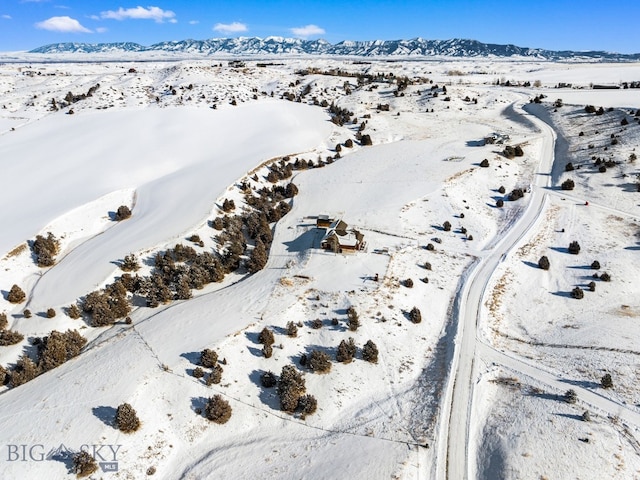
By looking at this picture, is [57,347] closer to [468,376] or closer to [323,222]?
[323,222]

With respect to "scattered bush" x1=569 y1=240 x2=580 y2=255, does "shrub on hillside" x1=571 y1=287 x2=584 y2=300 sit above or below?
below

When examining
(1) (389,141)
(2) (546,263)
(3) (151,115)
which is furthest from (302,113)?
(2) (546,263)

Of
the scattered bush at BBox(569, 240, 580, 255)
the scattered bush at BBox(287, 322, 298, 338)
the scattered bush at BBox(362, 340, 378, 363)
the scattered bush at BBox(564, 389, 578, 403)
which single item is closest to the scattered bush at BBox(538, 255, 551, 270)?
the scattered bush at BBox(569, 240, 580, 255)

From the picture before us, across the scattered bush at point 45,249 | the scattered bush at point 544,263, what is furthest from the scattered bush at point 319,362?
the scattered bush at point 45,249

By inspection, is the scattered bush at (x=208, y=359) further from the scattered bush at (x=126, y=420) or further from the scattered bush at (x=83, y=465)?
the scattered bush at (x=83, y=465)

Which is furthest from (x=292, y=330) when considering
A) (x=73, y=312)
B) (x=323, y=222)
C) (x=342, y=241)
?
(x=73, y=312)

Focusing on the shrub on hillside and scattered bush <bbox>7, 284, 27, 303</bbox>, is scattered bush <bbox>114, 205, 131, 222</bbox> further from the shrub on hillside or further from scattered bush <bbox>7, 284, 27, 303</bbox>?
the shrub on hillside
